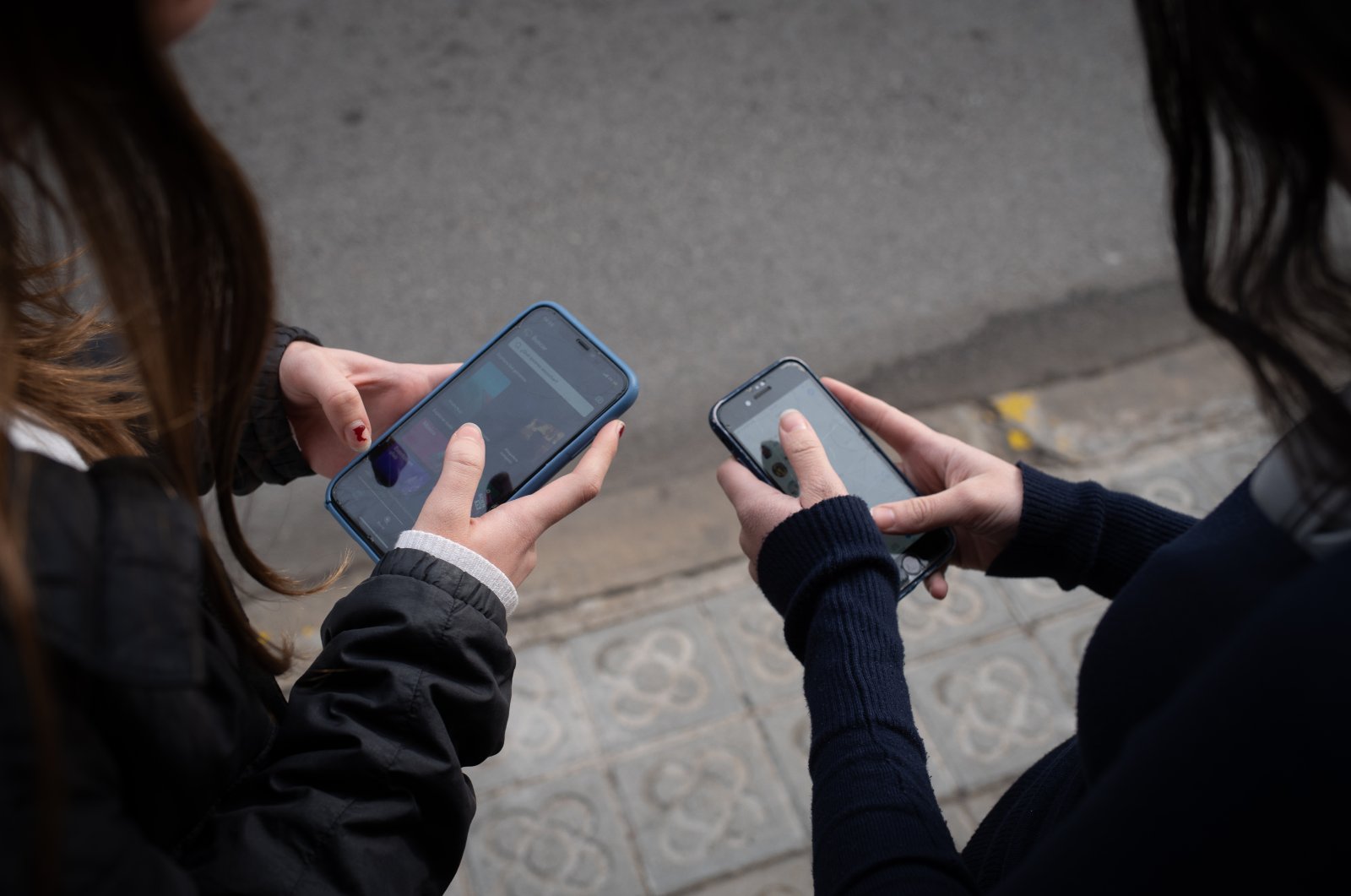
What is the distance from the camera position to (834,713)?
1.05 m

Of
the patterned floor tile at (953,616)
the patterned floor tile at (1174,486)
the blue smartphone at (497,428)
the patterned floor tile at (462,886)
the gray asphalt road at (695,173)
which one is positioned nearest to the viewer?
the blue smartphone at (497,428)

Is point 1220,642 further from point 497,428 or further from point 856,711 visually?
point 497,428

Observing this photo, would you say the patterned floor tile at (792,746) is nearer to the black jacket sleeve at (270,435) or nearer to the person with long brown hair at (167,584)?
the person with long brown hair at (167,584)

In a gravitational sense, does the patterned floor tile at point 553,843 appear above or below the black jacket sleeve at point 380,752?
below

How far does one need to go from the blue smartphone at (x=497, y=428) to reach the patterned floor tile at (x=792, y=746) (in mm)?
890

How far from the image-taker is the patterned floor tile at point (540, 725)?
6.53 feet

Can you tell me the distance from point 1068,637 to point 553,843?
1189 millimetres

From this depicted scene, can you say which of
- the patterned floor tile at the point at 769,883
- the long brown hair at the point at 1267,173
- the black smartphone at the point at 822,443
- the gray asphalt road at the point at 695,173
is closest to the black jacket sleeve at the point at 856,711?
the black smartphone at the point at 822,443

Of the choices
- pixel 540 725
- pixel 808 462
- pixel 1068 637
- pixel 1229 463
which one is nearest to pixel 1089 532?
pixel 808 462

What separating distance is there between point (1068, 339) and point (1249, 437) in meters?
0.54

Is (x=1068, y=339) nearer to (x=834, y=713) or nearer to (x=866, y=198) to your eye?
(x=866, y=198)

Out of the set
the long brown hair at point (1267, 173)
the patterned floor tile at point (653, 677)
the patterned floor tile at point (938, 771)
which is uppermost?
the long brown hair at point (1267, 173)

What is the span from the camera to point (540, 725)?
6.73 ft

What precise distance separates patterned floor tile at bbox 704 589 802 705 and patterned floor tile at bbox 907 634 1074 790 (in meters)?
0.26
